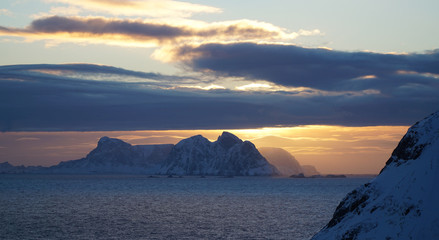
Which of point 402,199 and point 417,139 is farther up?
point 417,139

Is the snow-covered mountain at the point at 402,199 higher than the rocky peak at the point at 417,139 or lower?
lower

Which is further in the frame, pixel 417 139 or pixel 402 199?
pixel 417 139

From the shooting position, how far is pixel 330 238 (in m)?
16.0

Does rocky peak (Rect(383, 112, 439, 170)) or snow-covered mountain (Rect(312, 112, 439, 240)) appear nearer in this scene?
snow-covered mountain (Rect(312, 112, 439, 240))

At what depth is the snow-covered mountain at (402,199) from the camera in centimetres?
1389

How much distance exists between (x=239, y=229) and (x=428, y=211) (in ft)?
156

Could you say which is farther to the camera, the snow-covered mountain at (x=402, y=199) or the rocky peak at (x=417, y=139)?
the rocky peak at (x=417, y=139)

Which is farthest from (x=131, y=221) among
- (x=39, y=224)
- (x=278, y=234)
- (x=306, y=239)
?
(x=306, y=239)

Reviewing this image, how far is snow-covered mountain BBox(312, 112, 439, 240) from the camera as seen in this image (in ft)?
45.6

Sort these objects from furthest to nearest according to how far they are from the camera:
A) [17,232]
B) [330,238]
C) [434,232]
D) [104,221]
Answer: [104,221], [17,232], [330,238], [434,232]

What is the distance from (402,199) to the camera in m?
14.5

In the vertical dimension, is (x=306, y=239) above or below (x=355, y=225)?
below

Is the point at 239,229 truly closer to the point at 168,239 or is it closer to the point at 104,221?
the point at 168,239

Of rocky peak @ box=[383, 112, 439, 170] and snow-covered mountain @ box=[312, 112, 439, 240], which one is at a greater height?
rocky peak @ box=[383, 112, 439, 170]
